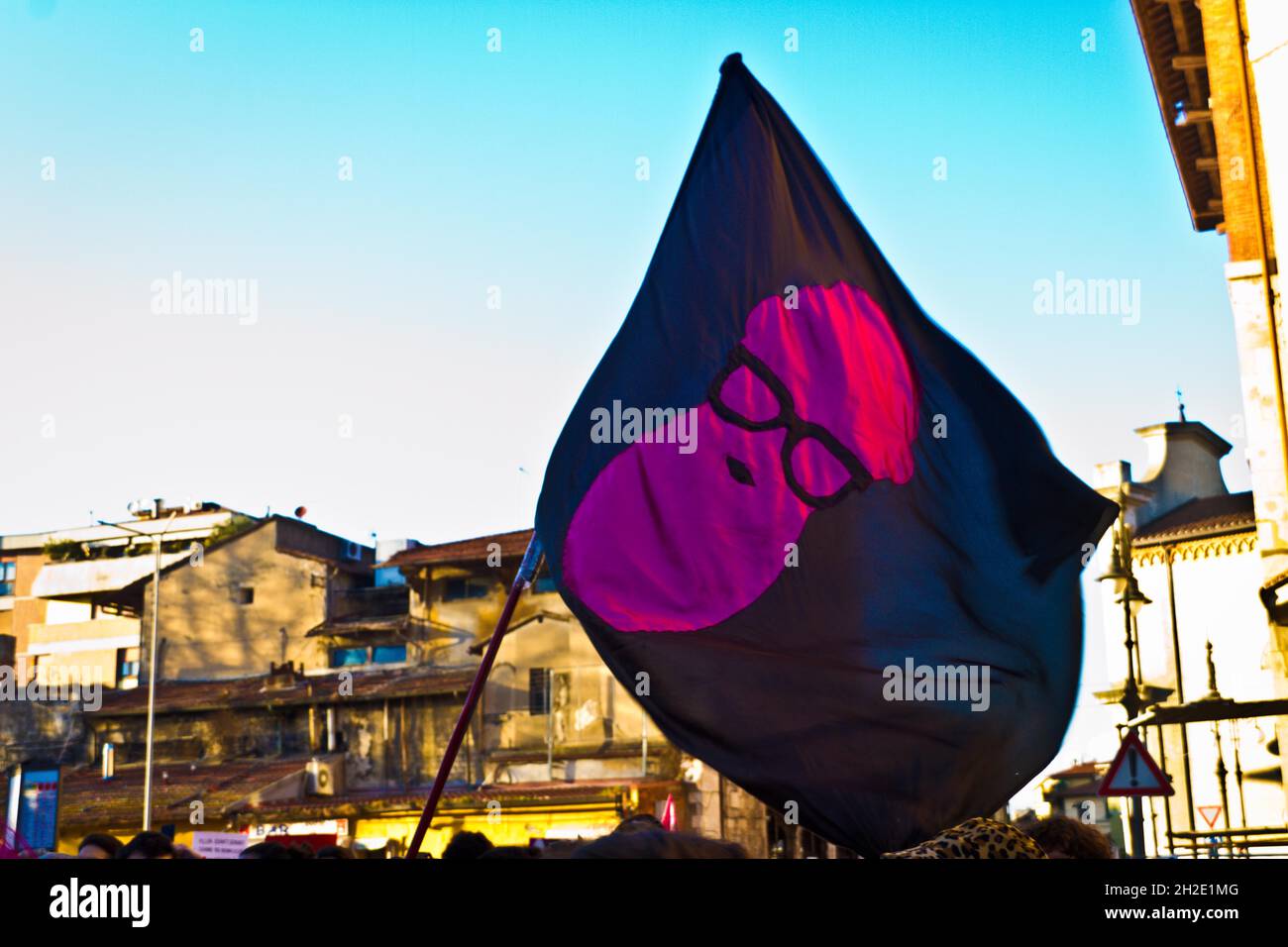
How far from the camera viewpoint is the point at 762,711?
6137 millimetres

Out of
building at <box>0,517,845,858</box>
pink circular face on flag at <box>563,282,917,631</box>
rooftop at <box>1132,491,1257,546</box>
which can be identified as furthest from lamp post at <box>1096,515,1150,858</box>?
rooftop at <box>1132,491,1257,546</box>

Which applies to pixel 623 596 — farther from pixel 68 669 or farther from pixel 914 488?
pixel 68 669

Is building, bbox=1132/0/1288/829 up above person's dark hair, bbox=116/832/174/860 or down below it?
above

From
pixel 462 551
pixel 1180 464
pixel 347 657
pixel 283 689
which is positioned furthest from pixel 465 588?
pixel 1180 464

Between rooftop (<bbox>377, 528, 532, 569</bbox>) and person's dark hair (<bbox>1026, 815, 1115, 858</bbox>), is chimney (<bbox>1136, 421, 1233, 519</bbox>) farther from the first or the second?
person's dark hair (<bbox>1026, 815, 1115, 858</bbox>)

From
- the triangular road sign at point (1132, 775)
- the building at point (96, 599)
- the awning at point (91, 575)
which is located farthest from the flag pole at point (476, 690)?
the awning at point (91, 575)

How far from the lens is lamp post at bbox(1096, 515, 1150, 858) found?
13156 millimetres

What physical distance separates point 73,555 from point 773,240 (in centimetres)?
5912

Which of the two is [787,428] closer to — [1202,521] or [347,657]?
[1202,521]

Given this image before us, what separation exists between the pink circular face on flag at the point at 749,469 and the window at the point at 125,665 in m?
53.3

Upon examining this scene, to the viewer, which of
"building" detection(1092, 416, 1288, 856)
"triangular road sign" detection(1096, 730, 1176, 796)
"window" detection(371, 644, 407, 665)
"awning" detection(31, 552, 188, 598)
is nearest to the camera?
"triangular road sign" detection(1096, 730, 1176, 796)

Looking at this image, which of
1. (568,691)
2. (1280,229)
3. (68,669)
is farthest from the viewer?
(68,669)

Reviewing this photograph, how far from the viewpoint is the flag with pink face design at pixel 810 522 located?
6.12 meters
